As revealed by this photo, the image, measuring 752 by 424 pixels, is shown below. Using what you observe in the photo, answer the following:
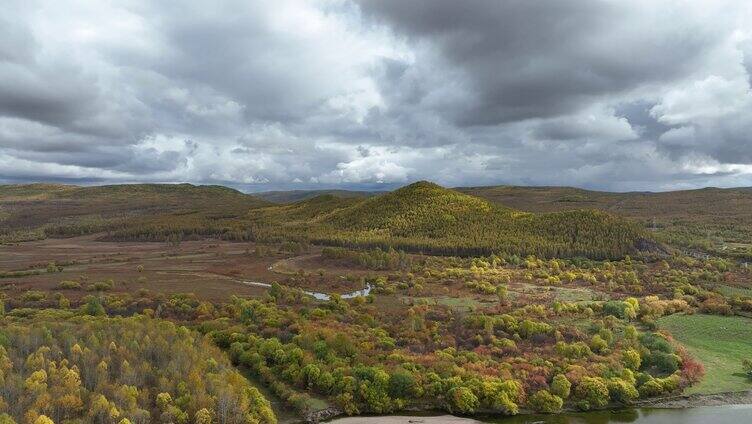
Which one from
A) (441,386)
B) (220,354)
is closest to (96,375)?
(220,354)

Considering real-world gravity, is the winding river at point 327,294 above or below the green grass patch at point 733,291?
below

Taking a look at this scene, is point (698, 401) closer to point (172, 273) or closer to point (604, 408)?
point (604, 408)

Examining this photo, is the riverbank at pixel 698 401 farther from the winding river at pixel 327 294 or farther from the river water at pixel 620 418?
the winding river at pixel 327 294

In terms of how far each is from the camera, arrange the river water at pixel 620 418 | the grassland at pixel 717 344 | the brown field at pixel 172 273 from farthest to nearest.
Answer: the brown field at pixel 172 273
the grassland at pixel 717 344
the river water at pixel 620 418

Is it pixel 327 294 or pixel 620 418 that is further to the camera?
pixel 327 294

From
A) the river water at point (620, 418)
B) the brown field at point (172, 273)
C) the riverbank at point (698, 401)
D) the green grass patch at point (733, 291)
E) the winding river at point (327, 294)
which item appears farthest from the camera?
the brown field at point (172, 273)

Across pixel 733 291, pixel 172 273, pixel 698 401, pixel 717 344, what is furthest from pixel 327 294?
pixel 733 291

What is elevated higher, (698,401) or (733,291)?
(733,291)

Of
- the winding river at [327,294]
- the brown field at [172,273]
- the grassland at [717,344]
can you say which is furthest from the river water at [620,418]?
the brown field at [172,273]
